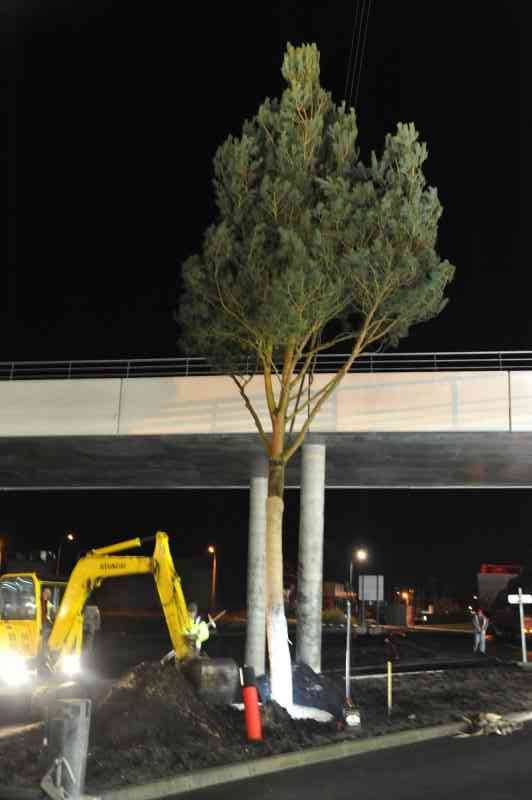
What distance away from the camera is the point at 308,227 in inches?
520

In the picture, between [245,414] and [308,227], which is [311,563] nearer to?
[245,414]

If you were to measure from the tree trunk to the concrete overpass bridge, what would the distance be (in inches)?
247

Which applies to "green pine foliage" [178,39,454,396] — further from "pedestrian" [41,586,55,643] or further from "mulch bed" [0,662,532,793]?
"pedestrian" [41,586,55,643]

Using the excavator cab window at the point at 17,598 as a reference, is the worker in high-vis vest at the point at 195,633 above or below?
below

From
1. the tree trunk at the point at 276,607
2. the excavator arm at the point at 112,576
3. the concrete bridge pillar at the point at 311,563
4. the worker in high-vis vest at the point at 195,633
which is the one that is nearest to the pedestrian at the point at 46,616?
the excavator arm at the point at 112,576

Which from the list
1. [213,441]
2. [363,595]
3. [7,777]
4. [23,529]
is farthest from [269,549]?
[23,529]

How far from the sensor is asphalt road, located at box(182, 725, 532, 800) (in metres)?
8.58

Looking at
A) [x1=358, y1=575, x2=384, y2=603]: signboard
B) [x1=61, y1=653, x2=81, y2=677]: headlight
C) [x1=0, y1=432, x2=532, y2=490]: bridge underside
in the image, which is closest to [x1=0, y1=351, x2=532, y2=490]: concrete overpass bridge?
[x1=0, y1=432, x2=532, y2=490]: bridge underside

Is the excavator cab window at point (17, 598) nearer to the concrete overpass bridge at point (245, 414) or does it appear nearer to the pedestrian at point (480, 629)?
the concrete overpass bridge at point (245, 414)

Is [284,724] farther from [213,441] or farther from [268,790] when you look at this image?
[213,441]

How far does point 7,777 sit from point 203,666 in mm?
4379

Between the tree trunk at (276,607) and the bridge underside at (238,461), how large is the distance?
6.62m

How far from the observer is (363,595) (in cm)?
2184

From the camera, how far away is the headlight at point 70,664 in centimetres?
1576
